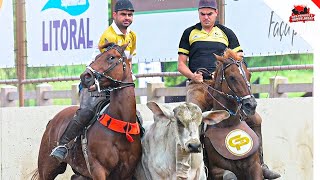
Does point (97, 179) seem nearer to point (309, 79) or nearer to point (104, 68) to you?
point (104, 68)

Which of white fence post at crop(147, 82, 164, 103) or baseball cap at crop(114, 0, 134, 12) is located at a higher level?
baseball cap at crop(114, 0, 134, 12)

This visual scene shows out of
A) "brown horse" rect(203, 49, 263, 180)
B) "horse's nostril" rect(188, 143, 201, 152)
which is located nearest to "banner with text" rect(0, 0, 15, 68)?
"brown horse" rect(203, 49, 263, 180)

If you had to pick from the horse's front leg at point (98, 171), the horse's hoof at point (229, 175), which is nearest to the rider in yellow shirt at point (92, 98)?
the horse's front leg at point (98, 171)

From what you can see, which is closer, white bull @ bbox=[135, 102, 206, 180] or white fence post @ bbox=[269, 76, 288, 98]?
white bull @ bbox=[135, 102, 206, 180]

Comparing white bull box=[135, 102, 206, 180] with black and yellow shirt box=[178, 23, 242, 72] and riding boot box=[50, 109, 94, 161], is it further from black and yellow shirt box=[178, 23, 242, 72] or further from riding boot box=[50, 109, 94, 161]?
black and yellow shirt box=[178, 23, 242, 72]

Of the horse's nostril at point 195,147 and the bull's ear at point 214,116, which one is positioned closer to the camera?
the horse's nostril at point 195,147

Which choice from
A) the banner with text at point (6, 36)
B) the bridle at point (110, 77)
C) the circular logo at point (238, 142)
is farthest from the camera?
the banner with text at point (6, 36)

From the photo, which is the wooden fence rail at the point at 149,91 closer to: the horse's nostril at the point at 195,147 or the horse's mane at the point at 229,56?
the horse's mane at the point at 229,56

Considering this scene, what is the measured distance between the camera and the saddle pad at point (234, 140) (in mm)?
10648

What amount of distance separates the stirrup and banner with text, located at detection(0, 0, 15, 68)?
4.41 m

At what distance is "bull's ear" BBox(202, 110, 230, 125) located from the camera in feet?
33.4

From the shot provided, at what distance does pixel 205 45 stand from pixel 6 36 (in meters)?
5.17

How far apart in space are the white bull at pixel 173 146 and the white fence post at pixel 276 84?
7.24 feet

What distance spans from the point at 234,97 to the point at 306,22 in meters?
1.13
